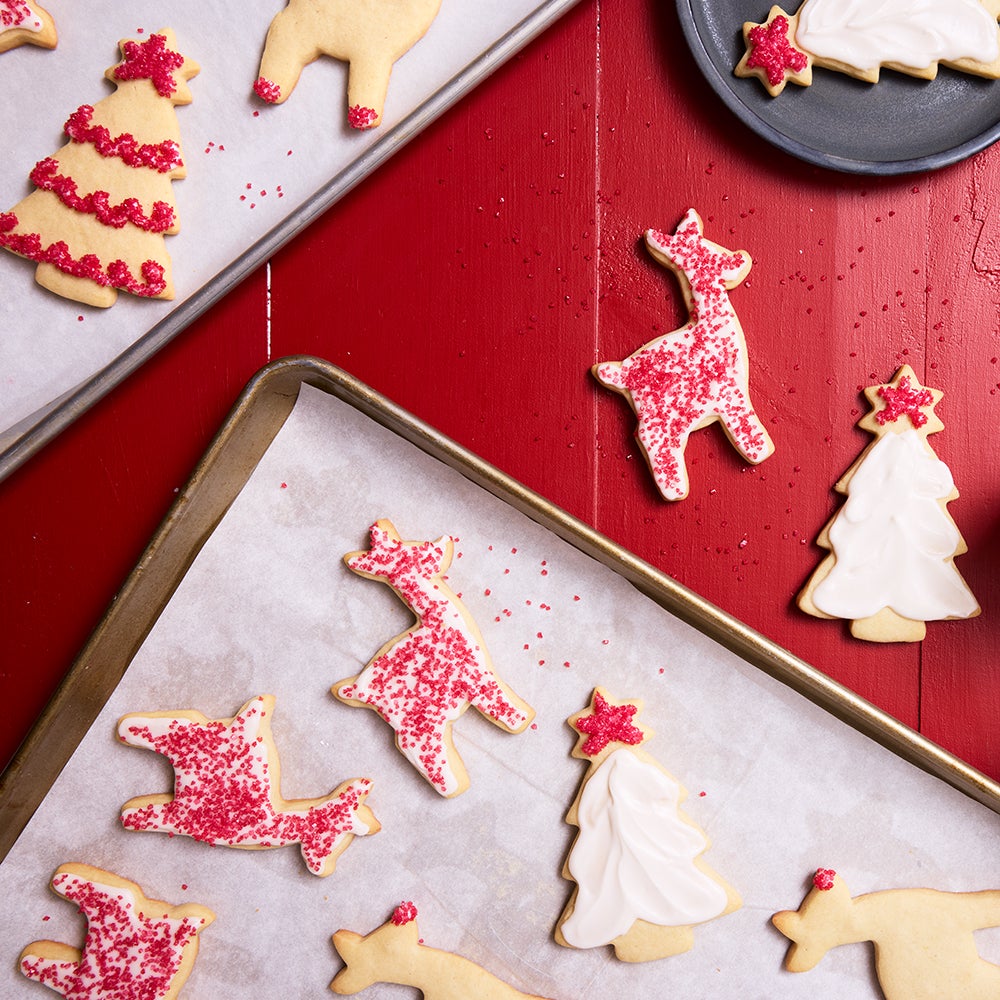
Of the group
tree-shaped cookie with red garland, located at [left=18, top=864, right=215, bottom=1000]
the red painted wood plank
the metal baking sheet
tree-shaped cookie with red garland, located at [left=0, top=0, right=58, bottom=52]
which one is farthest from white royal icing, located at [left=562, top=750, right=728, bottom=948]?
tree-shaped cookie with red garland, located at [left=0, top=0, right=58, bottom=52]

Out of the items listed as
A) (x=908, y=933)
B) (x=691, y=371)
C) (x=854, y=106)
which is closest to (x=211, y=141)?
(x=691, y=371)

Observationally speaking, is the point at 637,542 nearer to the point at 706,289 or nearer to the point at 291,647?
the point at 706,289

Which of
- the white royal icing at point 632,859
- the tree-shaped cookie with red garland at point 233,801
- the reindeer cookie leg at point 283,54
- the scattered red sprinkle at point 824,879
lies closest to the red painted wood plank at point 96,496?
the tree-shaped cookie with red garland at point 233,801

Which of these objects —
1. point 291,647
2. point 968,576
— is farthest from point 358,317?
point 968,576

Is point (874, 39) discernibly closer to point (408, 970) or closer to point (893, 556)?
point (893, 556)

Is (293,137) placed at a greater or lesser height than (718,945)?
greater

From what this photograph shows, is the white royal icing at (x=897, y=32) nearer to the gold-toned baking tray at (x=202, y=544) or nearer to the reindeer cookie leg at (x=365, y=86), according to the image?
the reindeer cookie leg at (x=365, y=86)
